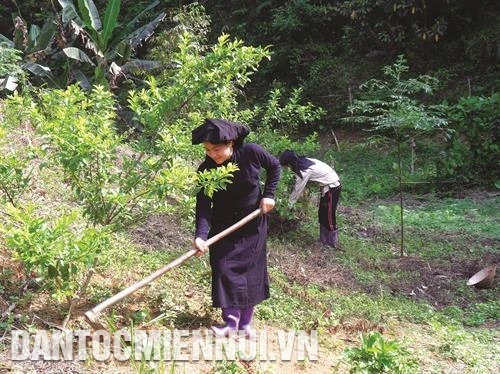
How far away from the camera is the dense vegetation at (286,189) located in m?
3.46

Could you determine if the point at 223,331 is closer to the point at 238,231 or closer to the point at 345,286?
the point at 238,231

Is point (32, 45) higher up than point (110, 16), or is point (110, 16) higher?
point (110, 16)

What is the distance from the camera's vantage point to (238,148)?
383 cm

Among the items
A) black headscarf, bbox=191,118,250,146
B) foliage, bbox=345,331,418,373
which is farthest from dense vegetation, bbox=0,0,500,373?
black headscarf, bbox=191,118,250,146

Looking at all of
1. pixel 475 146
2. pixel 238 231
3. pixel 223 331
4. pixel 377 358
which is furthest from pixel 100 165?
pixel 475 146

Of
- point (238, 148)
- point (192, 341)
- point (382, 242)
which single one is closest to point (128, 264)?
point (192, 341)

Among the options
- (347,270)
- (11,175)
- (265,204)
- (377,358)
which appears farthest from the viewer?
(347,270)

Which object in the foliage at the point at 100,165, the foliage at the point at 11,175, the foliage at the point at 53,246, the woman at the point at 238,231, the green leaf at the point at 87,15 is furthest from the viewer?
the green leaf at the point at 87,15

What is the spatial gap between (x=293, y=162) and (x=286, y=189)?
401 mm

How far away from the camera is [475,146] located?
34.7 feet

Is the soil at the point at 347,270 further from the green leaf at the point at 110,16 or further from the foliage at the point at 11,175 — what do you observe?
the green leaf at the point at 110,16

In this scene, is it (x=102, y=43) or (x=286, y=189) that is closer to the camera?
(x=286, y=189)

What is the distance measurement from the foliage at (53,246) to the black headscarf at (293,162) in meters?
3.62

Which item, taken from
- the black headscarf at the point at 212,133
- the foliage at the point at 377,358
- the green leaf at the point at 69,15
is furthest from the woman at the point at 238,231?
the green leaf at the point at 69,15
